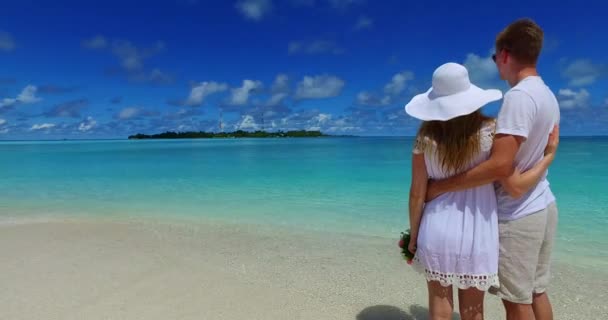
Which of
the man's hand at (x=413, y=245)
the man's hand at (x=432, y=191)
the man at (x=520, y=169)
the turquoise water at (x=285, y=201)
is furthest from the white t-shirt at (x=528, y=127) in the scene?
the turquoise water at (x=285, y=201)

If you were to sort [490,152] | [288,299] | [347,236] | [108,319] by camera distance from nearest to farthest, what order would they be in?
[490,152] → [108,319] → [288,299] → [347,236]

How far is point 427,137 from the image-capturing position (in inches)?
75.2

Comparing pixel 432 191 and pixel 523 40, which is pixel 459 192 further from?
pixel 523 40

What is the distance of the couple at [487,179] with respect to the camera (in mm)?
1821

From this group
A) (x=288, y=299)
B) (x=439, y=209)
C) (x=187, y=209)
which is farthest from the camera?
(x=187, y=209)

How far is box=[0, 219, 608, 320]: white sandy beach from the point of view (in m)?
3.36

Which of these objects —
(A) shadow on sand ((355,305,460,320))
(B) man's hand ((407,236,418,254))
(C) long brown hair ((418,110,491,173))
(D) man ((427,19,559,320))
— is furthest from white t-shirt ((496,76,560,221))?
(A) shadow on sand ((355,305,460,320))

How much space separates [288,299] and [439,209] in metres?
2.11

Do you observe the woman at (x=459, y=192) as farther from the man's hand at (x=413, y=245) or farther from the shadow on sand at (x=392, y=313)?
the shadow on sand at (x=392, y=313)

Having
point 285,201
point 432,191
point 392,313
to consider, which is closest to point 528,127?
point 432,191

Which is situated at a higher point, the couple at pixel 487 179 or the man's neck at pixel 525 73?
the man's neck at pixel 525 73

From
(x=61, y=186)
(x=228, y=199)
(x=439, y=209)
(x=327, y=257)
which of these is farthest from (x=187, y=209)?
(x=439, y=209)

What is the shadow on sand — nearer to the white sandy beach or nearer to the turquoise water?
the white sandy beach

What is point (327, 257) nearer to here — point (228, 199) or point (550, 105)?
point (550, 105)
